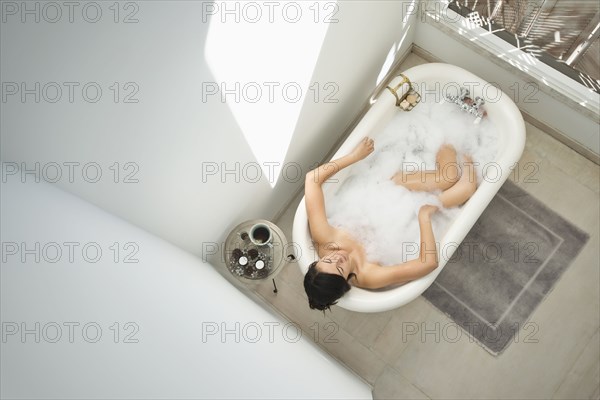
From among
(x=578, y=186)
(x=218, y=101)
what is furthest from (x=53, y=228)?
(x=578, y=186)

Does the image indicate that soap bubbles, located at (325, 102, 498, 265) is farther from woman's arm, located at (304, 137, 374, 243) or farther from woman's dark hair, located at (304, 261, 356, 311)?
woman's dark hair, located at (304, 261, 356, 311)

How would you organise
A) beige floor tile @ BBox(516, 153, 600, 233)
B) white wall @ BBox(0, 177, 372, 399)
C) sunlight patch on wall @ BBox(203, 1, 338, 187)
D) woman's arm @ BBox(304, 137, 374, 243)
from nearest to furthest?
white wall @ BBox(0, 177, 372, 399) → sunlight patch on wall @ BBox(203, 1, 338, 187) → woman's arm @ BBox(304, 137, 374, 243) → beige floor tile @ BBox(516, 153, 600, 233)

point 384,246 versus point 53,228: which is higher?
point 53,228

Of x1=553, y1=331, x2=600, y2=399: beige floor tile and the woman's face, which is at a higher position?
the woman's face

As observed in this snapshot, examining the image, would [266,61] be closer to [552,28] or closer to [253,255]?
[253,255]

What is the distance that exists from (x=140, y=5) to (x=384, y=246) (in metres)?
1.58

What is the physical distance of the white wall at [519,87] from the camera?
92.4 inches

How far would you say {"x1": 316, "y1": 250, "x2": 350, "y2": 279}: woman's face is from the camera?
1.84 meters

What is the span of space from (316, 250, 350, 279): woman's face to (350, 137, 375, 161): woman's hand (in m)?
0.46

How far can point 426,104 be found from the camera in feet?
8.14

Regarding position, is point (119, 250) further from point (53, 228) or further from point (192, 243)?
point (192, 243)

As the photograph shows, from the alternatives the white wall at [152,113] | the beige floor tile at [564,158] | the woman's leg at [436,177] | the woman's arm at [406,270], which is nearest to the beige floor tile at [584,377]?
the beige floor tile at [564,158]

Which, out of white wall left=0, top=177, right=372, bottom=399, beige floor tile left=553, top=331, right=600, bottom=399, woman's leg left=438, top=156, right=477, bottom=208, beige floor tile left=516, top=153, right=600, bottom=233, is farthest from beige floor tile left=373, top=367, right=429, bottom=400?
beige floor tile left=516, top=153, right=600, bottom=233

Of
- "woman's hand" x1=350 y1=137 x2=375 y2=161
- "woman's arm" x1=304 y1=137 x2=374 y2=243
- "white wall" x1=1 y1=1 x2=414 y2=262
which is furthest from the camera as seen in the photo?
"woman's hand" x1=350 y1=137 x2=375 y2=161
